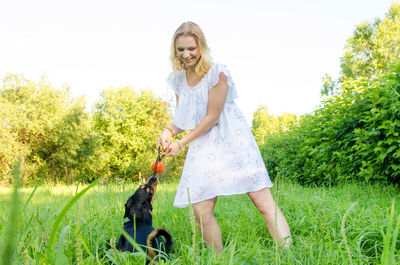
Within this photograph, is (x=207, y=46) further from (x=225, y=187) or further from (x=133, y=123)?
(x=133, y=123)

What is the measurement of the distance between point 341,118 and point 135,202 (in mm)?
4675

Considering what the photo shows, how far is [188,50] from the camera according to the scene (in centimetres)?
263

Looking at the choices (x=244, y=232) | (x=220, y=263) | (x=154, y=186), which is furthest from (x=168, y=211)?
(x=220, y=263)

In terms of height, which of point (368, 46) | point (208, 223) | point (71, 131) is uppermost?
point (368, 46)

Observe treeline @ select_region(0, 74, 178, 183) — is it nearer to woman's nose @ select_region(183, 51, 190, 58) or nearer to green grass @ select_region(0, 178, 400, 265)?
green grass @ select_region(0, 178, 400, 265)

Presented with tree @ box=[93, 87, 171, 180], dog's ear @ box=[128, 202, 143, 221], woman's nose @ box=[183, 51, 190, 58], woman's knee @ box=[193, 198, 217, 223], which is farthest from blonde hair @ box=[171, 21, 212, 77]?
tree @ box=[93, 87, 171, 180]

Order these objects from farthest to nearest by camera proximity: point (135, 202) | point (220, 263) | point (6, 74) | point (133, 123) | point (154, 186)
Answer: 1. point (133, 123)
2. point (6, 74)
3. point (154, 186)
4. point (135, 202)
5. point (220, 263)

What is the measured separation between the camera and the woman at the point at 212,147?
2480mm

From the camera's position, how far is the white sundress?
8.20ft

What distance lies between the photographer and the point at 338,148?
5.81 metres

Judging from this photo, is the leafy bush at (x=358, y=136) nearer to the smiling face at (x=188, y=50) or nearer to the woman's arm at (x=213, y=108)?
the woman's arm at (x=213, y=108)

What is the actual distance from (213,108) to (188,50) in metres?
A: 0.55

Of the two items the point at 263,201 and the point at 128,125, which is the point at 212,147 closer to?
the point at 263,201

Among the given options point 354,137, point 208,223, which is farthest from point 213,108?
point 354,137
